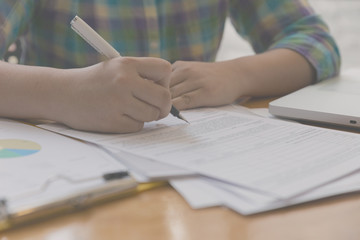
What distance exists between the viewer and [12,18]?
815 millimetres

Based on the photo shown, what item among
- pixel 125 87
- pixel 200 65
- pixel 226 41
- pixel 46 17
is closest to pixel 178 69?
pixel 200 65

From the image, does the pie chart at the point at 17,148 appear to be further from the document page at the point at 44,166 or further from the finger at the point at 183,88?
the finger at the point at 183,88

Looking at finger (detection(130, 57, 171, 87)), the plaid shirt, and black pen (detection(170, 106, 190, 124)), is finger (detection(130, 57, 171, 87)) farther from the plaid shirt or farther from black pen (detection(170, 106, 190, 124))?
the plaid shirt

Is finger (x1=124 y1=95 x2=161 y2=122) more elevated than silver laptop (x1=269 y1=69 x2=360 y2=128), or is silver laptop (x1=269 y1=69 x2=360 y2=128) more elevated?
finger (x1=124 y1=95 x2=161 y2=122)

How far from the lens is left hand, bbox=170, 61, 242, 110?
78 centimetres

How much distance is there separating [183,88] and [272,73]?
0.22 meters

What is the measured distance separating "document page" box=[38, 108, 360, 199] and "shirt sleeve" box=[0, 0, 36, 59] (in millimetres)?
264

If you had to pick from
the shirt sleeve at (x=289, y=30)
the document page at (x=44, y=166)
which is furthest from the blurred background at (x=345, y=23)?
the document page at (x=44, y=166)

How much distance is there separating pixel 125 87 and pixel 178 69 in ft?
0.70

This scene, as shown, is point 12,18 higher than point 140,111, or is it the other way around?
point 12,18

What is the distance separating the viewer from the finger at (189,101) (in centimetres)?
76

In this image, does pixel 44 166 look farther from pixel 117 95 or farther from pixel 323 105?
pixel 323 105

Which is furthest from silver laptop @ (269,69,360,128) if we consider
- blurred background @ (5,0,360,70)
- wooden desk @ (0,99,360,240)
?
blurred background @ (5,0,360,70)

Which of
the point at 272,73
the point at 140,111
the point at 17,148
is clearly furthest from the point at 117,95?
the point at 272,73
